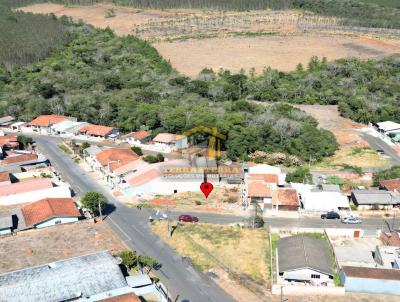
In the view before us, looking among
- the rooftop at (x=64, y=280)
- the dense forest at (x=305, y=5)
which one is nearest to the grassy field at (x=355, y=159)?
the rooftop at (x=64, y=280)

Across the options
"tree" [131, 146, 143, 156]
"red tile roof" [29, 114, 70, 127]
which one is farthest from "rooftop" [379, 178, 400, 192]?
"red tile roof" [29, 114, 70, 127]

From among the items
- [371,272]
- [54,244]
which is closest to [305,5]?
[371,272]

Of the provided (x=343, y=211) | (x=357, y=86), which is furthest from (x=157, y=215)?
(x=357, y=86)

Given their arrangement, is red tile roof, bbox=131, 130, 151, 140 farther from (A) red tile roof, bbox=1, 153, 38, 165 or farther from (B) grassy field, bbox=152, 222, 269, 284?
(B) grassy field, bbox=152, 222, 269, 284

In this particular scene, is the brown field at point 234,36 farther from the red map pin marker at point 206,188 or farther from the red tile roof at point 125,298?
the red tile roof at point 125,298

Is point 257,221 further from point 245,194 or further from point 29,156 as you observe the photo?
point 29,156

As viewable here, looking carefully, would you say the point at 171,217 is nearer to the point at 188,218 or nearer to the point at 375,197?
the point at 188,218

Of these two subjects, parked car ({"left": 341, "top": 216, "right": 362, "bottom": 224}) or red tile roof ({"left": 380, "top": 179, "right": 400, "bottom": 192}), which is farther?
red tile roof ({"left": 380, "top": 179, "right": 400, "bottom": 192})
